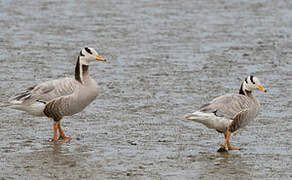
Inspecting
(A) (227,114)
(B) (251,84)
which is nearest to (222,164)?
(A) (227,114)

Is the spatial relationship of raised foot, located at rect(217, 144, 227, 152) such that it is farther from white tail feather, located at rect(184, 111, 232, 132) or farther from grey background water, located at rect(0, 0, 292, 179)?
white tail feather, located at rect(184, 111, 232, 132)

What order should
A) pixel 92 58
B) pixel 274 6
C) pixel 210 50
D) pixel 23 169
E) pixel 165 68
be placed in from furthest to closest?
pixel 274 6
pixel 210 50
pixel 165 68
pixel 92 58
pixel 23 169

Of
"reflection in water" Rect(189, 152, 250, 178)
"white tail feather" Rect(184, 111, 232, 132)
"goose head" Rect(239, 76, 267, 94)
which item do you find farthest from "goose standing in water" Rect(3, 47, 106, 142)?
"goose head" Rect(239, 76, 267, 94)

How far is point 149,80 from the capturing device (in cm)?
1434

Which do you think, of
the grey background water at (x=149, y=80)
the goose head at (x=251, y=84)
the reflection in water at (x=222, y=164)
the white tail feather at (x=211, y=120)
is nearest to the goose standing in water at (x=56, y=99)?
the grey background water at (x=149, y=80)

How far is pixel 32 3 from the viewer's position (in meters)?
23.8

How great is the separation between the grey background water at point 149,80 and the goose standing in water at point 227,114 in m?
0.36

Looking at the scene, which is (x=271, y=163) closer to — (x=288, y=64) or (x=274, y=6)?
(x=288, y=64)

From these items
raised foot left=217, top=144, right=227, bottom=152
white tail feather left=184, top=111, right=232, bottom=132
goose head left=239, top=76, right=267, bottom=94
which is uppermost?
goose head left=239, top=76, right=267, bottom=94

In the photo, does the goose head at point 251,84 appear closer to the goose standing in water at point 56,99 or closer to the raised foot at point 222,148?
the raised foot at point 222,148

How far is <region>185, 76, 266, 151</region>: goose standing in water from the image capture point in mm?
9789

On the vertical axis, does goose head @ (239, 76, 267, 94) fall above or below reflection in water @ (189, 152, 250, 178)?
above

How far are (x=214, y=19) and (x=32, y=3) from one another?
6555 mm

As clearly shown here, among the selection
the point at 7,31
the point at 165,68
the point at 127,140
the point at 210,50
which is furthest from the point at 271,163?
the point at 7,31
